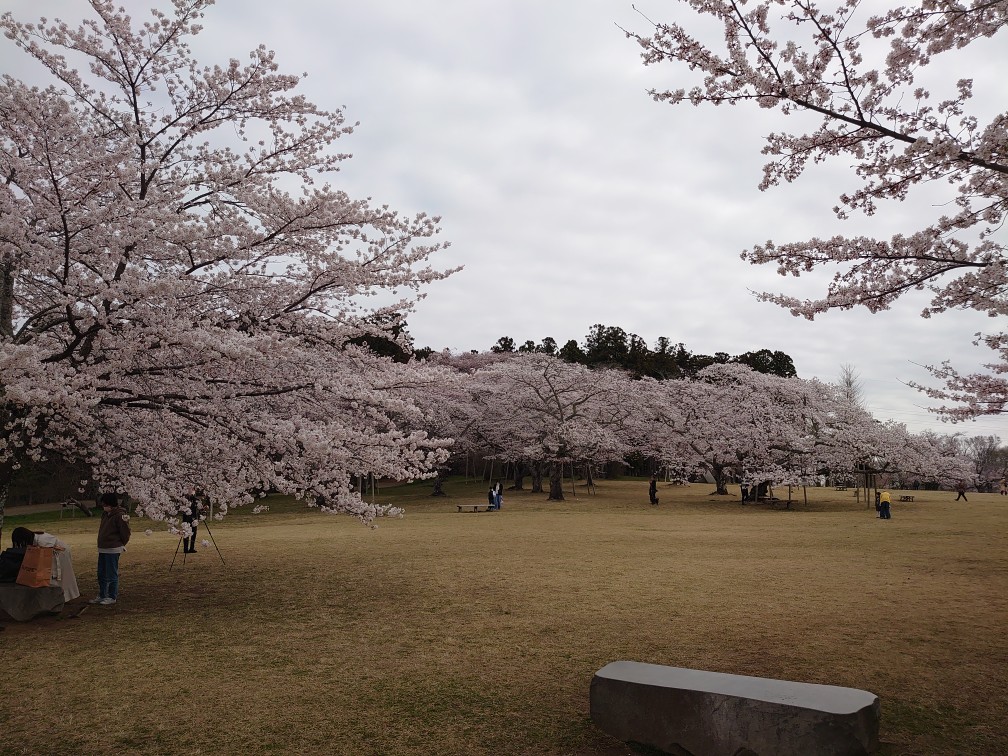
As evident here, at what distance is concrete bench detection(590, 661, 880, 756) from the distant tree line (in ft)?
157

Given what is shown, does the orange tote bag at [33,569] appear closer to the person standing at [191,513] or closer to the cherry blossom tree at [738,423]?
the person standing at [191,513]

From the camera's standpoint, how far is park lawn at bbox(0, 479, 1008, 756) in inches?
189

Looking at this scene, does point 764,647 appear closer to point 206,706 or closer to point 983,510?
point 206,706

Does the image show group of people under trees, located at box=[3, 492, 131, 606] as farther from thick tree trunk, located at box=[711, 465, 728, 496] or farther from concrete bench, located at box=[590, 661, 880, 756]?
thick tree trunk, located at box=[711, 465, 728, 496]

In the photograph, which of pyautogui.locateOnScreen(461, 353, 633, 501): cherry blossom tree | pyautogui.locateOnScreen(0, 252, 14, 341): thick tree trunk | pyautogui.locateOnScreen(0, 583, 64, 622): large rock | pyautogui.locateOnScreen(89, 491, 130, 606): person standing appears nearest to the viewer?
pyautogui.locateOnScreen(0, 583, 64, 622): large rock

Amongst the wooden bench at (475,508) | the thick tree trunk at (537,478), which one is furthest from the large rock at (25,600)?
the thick tree trunk at (537,478)

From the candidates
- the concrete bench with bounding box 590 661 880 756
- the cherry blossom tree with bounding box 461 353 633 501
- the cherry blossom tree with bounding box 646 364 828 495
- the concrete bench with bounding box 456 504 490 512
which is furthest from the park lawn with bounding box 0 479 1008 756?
the cherry blossom tree with bounding box 461 353 633 501

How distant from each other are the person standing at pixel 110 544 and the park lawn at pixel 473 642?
320 mm

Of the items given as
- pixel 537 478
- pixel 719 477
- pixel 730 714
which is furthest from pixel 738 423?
pixel 730 714

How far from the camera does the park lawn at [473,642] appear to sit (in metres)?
4.79

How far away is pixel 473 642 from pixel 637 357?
164 ft

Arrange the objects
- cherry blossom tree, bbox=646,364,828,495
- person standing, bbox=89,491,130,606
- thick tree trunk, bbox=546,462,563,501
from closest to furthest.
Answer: person standing, bbox=89,491,130,606 → cherry blossom tree, bbox=646,364,828,495 → thick tree trunk, bbox=546,462,563,501

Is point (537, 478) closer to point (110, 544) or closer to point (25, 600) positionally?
point (110, 544)

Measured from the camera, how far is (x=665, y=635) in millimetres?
7246
